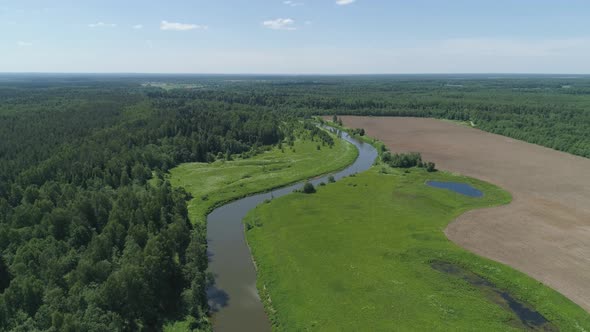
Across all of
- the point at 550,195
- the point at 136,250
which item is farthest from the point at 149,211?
the point at 550,195

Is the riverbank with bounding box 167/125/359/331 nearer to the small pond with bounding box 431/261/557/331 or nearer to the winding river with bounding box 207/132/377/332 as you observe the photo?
the winding river with bounding box 207/132/377/332

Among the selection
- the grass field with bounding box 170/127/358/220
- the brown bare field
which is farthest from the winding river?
the brown bare field

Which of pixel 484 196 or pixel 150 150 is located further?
pixel 150 150

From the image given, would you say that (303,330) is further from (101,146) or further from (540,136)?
(540,136)

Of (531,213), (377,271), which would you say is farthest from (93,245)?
(531,213)

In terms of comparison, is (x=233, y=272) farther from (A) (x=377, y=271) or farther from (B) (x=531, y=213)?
(B) (x=531, y=213)

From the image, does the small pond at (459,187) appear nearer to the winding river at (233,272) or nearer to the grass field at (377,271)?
the grass field at (377,271)

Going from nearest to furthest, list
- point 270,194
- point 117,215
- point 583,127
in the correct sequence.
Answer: point 117,215 → point 270,194 → point 583,127

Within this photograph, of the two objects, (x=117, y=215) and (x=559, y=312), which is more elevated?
(x=117, y=215)
